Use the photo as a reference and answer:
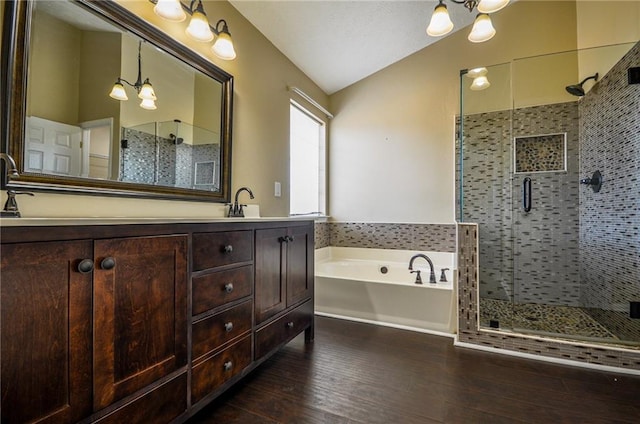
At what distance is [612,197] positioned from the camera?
7.71 feet

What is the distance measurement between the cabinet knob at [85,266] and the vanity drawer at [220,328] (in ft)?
1.59

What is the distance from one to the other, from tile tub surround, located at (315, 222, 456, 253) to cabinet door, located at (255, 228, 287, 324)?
1.55m

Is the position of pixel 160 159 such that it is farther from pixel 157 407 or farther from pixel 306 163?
pixel 306 163

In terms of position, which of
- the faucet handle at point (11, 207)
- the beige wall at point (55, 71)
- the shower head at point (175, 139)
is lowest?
the faucet handle at point (11, 207)

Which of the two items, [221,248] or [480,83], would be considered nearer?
[221,248]

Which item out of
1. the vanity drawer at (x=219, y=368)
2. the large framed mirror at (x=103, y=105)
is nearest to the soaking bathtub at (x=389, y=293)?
the vanity drawer at (x=219, y=368)

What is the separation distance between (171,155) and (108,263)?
0.89 meters

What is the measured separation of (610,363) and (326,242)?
2.54 meters

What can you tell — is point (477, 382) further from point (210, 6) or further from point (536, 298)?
point (210, 6)

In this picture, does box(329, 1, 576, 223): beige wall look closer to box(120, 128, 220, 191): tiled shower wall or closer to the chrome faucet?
the chrome faucet

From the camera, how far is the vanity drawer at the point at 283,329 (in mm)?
1638

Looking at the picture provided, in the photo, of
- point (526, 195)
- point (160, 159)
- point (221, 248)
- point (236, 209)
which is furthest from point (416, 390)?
point (526, 195)

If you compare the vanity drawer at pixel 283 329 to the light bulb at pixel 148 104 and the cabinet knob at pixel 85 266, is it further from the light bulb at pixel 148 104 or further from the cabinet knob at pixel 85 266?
the light bulb at pixel 148 104

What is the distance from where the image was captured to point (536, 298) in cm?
293
